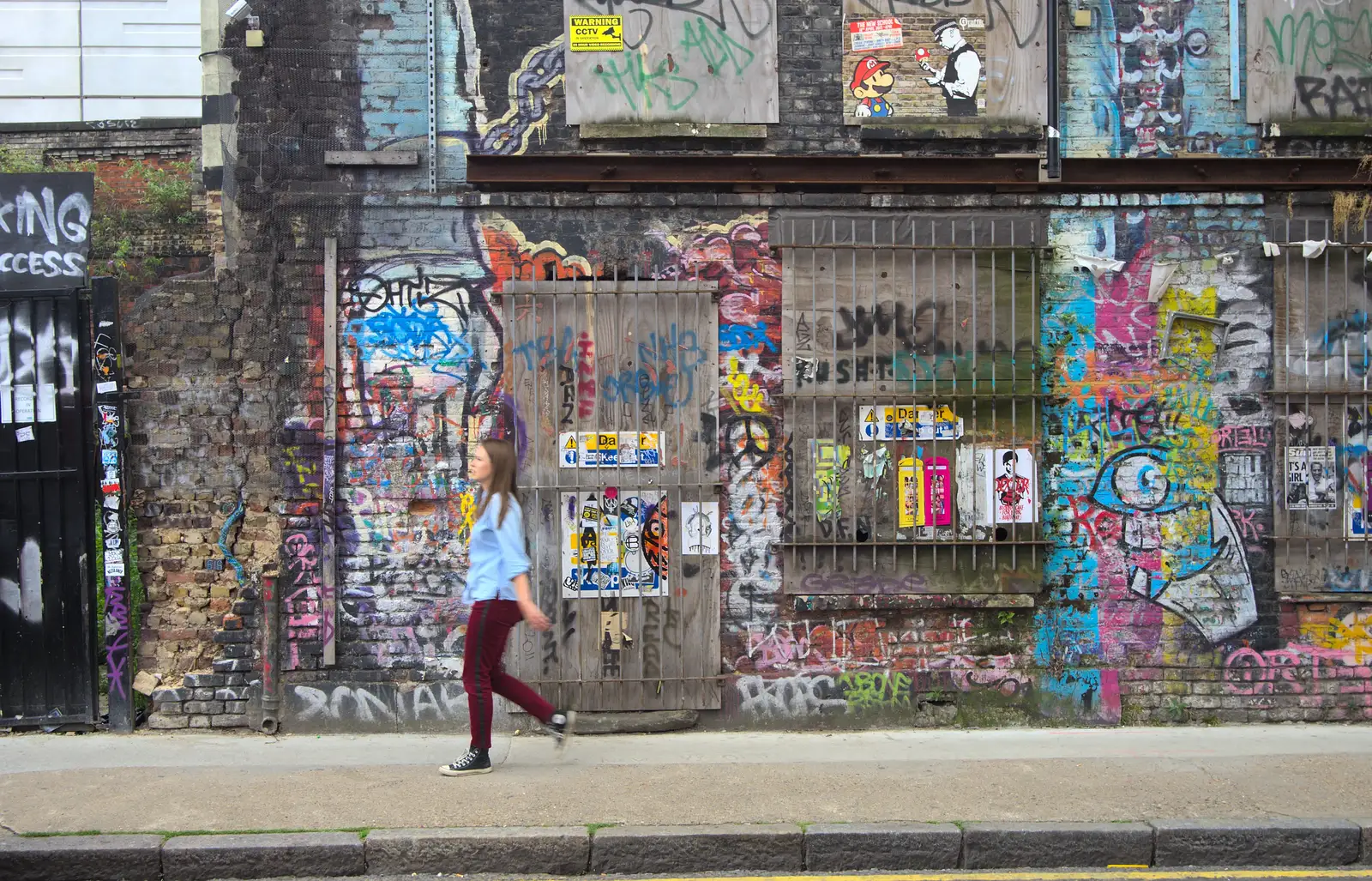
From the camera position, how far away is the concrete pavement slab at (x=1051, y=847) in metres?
5.04

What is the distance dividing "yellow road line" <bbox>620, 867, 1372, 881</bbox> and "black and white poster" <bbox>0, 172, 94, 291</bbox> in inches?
209

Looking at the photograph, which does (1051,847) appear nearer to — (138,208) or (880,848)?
(880,848)

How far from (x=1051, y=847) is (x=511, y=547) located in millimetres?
2959

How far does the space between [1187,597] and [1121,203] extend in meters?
2.61

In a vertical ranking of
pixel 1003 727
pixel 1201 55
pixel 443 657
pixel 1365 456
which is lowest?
pixel 1003 727

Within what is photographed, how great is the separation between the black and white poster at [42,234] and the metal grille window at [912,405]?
14.6 ft

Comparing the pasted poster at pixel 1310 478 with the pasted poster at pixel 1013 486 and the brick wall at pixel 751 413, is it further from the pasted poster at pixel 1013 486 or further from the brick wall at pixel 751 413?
the pasted poster at pixel 1013 486

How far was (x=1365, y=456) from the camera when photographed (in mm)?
7383

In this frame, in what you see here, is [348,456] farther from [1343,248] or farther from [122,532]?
[1343,248]

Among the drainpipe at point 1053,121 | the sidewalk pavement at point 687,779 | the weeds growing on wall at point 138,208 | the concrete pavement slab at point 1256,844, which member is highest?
the weeds growing on wall at point 138,208

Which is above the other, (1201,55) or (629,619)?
(1201,55)

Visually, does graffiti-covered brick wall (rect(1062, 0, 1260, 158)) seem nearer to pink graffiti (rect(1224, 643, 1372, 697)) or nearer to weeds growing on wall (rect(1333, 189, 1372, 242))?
weeds growing on wall (rect(1333, 189, 1372, 242))

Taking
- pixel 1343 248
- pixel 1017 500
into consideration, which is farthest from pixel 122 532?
pixel 1343 248

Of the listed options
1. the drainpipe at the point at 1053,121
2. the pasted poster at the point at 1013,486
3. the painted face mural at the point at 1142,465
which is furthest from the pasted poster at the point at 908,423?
the drainpipe at the point at 1053,121
